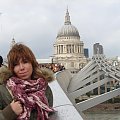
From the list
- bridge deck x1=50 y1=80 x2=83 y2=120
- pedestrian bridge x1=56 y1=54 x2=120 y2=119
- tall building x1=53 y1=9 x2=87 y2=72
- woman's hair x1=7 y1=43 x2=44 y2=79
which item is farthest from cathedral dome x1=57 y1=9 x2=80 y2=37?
woman's hair x1=7 y1=43 x2=44 y2=79

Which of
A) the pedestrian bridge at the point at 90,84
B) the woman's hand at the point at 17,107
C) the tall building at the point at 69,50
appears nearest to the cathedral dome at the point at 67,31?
the tall building at the point at 69,50

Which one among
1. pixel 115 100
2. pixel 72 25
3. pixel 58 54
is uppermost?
pixel 72 25

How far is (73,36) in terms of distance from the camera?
4981cm

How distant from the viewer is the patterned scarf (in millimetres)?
1234

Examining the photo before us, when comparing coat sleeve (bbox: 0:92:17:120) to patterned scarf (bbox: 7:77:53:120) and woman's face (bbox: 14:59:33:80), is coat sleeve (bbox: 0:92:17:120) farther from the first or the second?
woman's face (bbox: 14:59:33:80)

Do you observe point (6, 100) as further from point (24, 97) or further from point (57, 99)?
point (57, 99)

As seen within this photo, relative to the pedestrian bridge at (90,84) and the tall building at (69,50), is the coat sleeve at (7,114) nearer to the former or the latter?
the pedestrian bridge at (90,84)

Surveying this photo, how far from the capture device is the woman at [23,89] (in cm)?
123

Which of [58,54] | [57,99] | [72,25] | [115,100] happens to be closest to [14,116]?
[57,99]

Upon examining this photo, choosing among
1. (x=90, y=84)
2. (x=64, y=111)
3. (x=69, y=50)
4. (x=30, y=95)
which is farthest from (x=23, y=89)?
(x=69, y=50)

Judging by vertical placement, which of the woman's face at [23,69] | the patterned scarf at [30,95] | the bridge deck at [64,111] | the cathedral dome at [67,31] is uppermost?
the cathedral dome at [67,31]

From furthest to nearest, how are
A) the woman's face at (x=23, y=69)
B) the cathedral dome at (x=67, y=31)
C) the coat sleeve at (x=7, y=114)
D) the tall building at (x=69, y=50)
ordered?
1. the cathedral dome at (x=67, y=31)
2. the tall building at (x=69, y=50)
3. the woman's face at (x=23, y=69)
4. the coat sleeve at (x=7, y=114)

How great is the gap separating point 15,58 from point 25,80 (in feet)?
0.23

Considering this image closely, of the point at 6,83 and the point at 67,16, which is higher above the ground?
the point at 67,16
